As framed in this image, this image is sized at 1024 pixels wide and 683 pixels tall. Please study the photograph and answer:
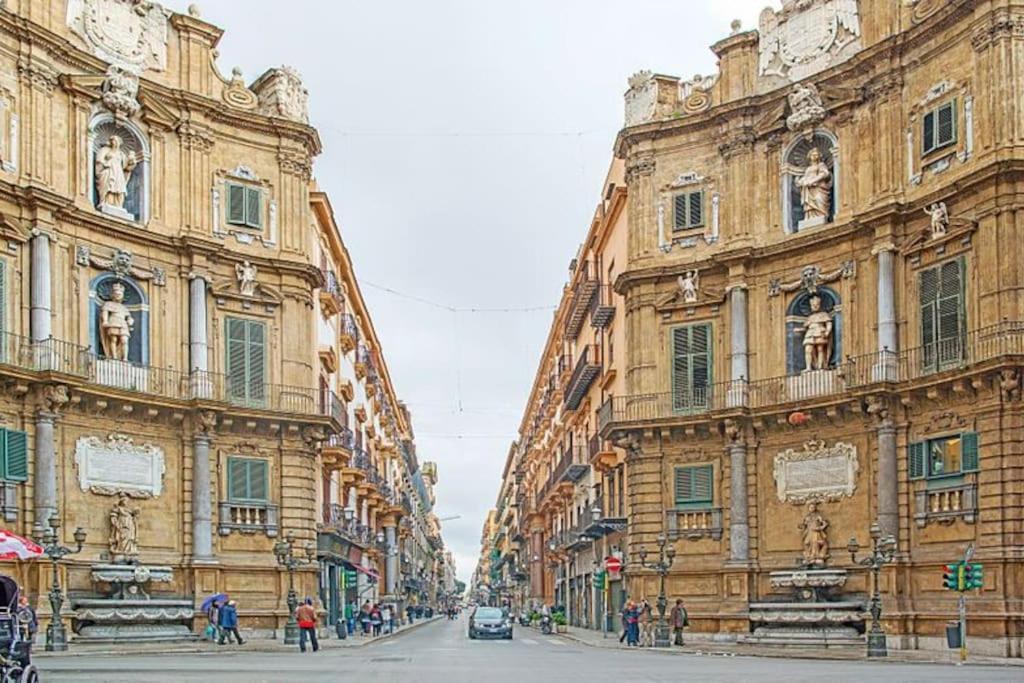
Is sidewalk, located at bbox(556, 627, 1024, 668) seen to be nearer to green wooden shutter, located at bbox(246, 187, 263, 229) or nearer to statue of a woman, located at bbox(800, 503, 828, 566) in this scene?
statue of a woman, located at bbox(800, 503, 828, 566)

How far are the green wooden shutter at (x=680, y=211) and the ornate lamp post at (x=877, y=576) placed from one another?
11.4 metres

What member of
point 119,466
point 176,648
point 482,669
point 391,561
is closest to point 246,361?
point 119,466

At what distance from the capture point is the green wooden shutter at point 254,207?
1669 inches

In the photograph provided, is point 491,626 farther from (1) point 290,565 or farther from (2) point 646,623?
(1) point 290,565

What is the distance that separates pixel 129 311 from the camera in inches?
1545

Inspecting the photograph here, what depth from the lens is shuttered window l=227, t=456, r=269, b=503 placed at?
41.0 meters

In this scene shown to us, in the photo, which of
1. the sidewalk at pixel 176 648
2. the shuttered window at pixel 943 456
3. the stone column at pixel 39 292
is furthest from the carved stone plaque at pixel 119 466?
the shuttered window at pixel 943 456

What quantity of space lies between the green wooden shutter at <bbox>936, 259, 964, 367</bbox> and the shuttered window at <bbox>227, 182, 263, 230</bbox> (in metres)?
19.4

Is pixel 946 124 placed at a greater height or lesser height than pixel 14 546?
greater

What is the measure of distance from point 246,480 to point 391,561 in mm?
38193

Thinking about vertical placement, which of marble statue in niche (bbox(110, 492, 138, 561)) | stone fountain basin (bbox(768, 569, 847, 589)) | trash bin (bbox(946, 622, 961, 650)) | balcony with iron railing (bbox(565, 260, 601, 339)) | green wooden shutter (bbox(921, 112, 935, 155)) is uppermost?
green wooden shutter (bbox(921, 112, 935, 155))

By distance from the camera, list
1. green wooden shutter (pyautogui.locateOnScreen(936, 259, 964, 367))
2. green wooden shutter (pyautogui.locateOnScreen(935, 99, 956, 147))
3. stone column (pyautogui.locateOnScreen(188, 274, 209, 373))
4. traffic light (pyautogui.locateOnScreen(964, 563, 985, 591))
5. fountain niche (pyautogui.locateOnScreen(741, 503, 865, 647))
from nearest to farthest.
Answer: traffic light (pyautogui.locateOnScreen(964, 563, 985, 591)) → green wooden shutter (pyautogui.locateOnScreen(936, 259, 964, 367)) → green wooden shutter (pyautogui.locateOnScreen(935, 99, 956, 147)) → fountain niche (pyautogui.locateOnScreen(741, 503, 865, 647)) → stone column (pyautogui.locateOnScreen(188, 274, 209, 373))

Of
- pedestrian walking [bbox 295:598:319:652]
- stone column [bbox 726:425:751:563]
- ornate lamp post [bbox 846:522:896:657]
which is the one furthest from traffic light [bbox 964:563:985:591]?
pedestrian walking [bbox 295:598:319:652]

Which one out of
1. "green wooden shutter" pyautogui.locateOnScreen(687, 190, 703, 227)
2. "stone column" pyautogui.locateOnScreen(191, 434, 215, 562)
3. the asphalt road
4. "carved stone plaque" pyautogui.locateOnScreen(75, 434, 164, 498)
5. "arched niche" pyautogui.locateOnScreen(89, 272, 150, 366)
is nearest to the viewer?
the asphalt road
